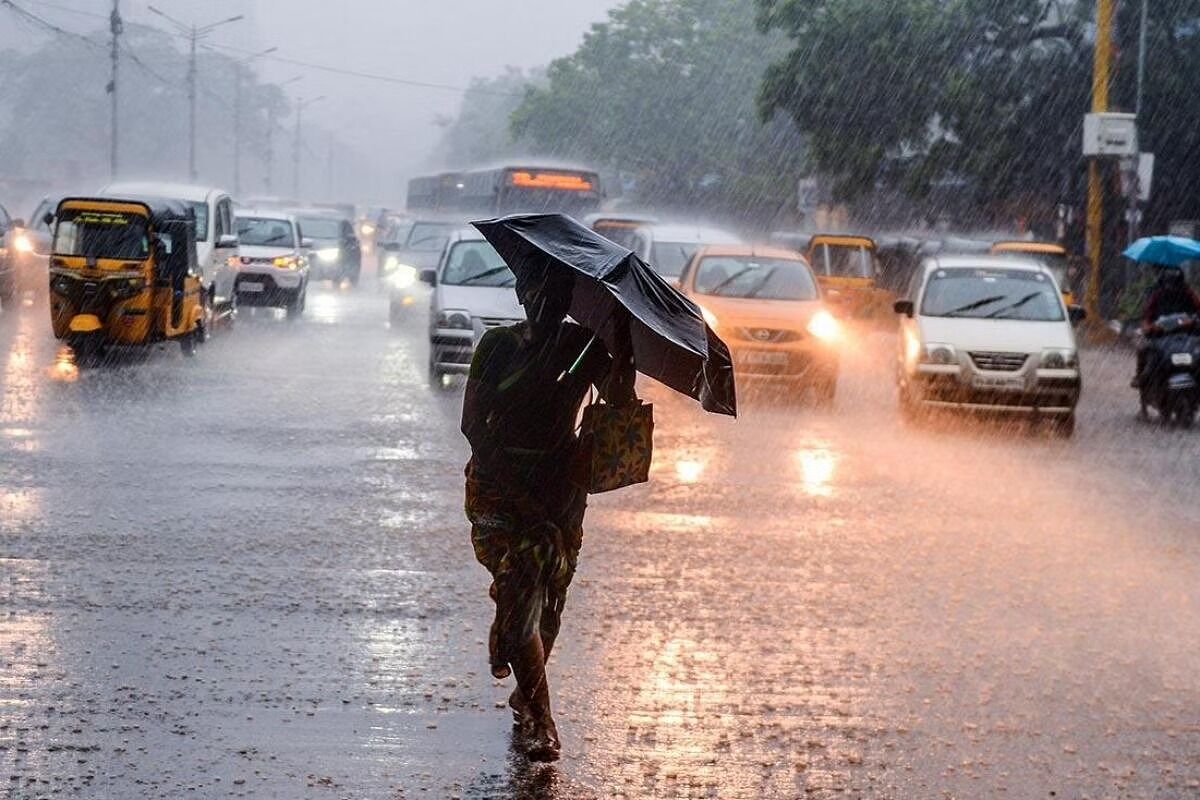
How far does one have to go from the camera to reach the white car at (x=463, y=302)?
1950cm

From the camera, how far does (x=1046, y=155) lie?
39875 mm

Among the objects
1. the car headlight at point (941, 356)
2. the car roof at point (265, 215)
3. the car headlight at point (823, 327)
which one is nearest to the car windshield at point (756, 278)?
the car headlight at point (823, 327)

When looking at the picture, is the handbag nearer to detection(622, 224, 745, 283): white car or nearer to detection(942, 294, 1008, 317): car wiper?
detection(942, 294, 1008, 317): car wiper

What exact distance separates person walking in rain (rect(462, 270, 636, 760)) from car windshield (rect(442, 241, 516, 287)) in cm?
1439

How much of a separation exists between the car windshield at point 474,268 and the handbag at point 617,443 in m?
14.5

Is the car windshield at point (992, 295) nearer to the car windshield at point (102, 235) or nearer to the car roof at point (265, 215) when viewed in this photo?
the car windshield at point (102, 235)

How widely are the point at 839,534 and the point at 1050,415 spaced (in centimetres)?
742

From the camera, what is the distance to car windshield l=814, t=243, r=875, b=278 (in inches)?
1501

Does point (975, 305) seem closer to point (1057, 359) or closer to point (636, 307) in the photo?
point (1057, 359)

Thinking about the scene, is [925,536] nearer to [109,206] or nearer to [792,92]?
[109,206]

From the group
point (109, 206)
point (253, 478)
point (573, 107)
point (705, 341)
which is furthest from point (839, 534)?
point (573, 107)

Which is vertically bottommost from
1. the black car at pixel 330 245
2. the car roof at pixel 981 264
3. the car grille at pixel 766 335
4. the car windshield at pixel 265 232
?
the black car at pixel 330 245

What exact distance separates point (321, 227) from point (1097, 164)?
64.6 ft

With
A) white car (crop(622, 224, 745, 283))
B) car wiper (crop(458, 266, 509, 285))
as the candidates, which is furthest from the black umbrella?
white car (crop(622, 224, 745, 283))
